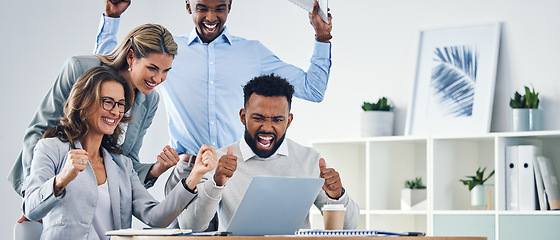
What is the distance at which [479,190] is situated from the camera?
400 cm

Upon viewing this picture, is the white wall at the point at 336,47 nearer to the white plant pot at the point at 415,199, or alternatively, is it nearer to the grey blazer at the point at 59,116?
the white plant pot at the point at 415,199

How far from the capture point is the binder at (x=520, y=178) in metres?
3.78

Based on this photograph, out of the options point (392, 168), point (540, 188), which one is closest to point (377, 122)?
point (392, 168)

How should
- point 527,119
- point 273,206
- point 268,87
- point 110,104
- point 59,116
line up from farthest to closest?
point 527,119
point 268,87
point 59,116
point 110,104
point 273,206

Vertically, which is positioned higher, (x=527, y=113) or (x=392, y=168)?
(x=527, y=113)

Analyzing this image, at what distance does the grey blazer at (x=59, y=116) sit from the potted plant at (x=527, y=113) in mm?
2129

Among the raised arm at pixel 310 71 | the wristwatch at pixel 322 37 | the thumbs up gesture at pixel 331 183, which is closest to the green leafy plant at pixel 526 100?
the raised arm at pixel 310 71

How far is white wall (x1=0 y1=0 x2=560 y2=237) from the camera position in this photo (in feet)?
13.5

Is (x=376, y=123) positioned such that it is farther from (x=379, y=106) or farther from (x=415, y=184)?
(x=415, y=184)

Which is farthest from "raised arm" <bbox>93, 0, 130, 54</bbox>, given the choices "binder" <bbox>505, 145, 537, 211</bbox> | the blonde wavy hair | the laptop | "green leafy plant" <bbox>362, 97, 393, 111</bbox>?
"binder" <bbox>505, 145, 537, 211</bbox>

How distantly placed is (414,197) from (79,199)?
243 centimetres

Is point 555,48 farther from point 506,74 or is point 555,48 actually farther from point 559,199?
point 559,199

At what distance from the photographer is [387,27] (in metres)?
4.57

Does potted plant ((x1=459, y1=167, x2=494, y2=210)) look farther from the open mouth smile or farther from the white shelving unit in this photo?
the open mouth smile
